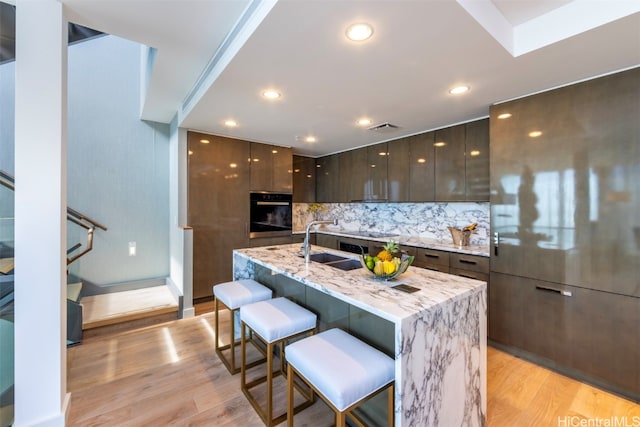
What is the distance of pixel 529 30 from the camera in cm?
164

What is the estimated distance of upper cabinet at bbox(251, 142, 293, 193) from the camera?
3945mm

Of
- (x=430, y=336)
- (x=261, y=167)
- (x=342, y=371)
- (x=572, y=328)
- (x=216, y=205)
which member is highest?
(x=261, y=167)

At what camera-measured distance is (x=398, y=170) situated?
3.72 metres

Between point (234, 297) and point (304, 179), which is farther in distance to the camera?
point (304, 179)

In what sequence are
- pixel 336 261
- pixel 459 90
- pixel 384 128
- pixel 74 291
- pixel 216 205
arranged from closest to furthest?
pixel 459 90, pixel 336 261, pixel 74 291, pixel 384 128, pixel 216 205

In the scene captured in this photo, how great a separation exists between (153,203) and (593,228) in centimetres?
468

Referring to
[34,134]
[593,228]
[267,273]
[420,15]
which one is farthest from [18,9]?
[593,228]

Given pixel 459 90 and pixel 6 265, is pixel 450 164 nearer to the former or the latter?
pixel 459 90

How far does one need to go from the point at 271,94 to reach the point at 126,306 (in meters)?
2.84

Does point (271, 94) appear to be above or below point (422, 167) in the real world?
above

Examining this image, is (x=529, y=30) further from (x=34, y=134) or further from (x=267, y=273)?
(x=34, y=134)

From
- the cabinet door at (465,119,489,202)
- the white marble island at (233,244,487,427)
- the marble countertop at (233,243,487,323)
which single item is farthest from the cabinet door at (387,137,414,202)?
the white marble island at (233,244,487,427)

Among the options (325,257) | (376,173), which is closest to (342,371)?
(325,257)

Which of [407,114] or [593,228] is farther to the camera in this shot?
[407,114]
